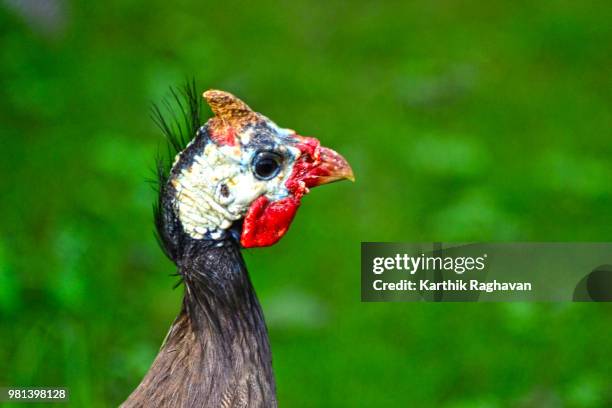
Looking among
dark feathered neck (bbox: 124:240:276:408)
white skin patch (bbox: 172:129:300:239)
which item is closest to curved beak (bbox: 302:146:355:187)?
white skin patch (bbox: 172:129:300:239)

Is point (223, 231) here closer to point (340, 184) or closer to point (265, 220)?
point (265, 220)

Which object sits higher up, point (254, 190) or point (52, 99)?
point (52, 99)

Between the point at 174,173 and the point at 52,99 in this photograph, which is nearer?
the point at 174,173

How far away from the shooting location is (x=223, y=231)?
122 inches

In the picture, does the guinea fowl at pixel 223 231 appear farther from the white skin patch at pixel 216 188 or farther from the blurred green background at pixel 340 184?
the blurred green background at pixel 340 184

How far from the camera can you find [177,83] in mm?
5914

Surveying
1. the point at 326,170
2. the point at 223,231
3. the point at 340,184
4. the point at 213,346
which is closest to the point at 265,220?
the point at 223,231

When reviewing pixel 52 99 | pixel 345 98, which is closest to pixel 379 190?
pixel 345 98

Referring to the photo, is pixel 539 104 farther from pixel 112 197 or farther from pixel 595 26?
pixel 112 197

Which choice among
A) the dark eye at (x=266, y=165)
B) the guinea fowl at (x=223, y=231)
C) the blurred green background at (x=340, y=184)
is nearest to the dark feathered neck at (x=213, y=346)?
the guinea fowl at (x=223, y=231)


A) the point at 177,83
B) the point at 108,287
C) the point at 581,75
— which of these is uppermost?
the point at 581,75

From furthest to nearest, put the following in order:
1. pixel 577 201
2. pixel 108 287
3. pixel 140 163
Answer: pixel 577 201 < pixel 140 163 < pixel 108 287

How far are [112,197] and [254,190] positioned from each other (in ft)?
8.65

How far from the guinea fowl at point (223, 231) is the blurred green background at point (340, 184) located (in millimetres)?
1504
